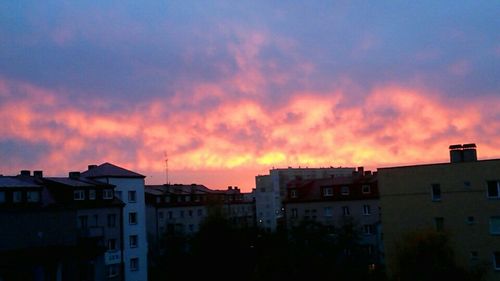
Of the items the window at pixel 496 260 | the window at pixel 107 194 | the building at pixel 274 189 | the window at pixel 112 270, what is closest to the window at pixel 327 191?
the window at pixel 107 194

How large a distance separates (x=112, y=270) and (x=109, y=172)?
32.3 ft

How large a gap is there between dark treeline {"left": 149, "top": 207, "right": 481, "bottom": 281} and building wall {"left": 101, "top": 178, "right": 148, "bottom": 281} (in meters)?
2.40

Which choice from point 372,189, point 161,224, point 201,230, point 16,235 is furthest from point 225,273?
point 161,224

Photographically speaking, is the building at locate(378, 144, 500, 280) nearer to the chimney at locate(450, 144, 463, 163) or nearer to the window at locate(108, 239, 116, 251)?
the chimney at locate(450, 144, 463, 163)

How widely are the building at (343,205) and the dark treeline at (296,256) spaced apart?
406cm

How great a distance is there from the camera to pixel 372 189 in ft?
221

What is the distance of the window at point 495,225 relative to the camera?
124 ft

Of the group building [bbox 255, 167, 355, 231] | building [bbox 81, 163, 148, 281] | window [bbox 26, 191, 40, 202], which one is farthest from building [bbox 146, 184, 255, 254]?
window [bbox 26, 191, 40, 202]

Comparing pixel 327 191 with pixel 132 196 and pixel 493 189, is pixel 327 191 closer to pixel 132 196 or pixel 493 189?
pixel 132 196

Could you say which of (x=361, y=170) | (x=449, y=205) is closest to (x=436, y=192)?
(x=449, y=205)

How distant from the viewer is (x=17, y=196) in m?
42.0

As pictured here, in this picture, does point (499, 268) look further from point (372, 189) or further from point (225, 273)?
point (372, 189)

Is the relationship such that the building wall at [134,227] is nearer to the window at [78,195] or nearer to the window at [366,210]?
the window at [78,195]

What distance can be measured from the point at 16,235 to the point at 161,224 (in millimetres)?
42778
